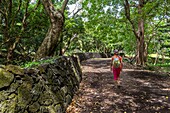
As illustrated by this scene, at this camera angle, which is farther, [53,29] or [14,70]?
[53,29]

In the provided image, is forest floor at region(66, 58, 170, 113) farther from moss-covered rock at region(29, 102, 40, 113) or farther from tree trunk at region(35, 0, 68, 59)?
tree trunk at region(35, 0, 68, 59)

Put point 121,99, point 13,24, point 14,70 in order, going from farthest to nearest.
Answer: point 13,24
point 121,99
point 14,70

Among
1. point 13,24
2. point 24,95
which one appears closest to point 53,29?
point 13,24

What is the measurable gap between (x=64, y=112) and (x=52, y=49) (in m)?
3.90

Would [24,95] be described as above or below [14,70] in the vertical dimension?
below

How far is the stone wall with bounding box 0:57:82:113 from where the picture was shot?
168 inches

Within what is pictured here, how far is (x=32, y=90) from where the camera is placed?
204 inches

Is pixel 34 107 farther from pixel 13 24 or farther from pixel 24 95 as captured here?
pixel 13 24

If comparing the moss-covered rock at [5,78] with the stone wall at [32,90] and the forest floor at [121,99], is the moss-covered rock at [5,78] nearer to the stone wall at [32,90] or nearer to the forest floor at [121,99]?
the stone wall at [32,90]

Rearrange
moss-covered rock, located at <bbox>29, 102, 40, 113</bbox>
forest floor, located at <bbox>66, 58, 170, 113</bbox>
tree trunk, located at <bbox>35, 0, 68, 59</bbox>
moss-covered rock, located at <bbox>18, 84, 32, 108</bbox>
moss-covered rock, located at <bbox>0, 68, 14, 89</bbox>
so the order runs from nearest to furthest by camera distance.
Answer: moss-covered rock, located at <bbox>0, 68, 14, 89</bbox> < moss-covered rock, located at <bbox>18, 84, 32, 108</bbox> < moss-covered rock, located at <bbox>29, 102, 40, 113</bbox> < forest floor, located at <bbox>66, 58, 170, 113</bbox> < tree trunk, located at <bbox>35, 0, 68, 59</bbox>

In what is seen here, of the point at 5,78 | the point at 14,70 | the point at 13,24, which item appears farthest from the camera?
the point at 13,24

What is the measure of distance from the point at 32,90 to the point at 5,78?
1.02m

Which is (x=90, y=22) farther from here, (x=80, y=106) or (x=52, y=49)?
(x=80, y=106)

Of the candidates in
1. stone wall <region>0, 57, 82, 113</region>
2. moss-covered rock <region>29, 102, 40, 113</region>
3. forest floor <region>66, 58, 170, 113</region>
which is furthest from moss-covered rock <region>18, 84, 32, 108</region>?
forest floor <region>66, 58, 170, 113</region>
